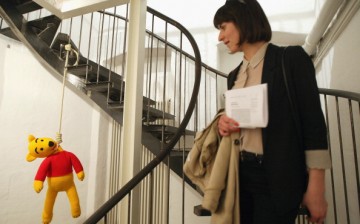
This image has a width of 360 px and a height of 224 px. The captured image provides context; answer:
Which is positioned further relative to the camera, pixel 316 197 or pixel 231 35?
pixel 231 35

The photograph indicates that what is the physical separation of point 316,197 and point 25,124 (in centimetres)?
297

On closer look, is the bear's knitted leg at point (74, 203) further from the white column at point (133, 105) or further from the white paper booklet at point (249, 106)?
the white paper booklet at point (249, 106)

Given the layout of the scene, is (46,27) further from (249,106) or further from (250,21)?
(249,106)

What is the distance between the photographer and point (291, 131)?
29.3 inches

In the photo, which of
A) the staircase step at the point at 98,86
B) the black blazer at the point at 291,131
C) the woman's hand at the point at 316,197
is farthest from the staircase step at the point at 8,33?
the woman's hand at the point at 316,197

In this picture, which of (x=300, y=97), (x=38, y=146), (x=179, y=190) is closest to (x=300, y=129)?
(x=300, y=97)

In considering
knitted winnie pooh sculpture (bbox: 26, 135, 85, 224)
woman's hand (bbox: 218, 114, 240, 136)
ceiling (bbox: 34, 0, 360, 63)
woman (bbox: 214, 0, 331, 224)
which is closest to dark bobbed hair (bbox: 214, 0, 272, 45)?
woman (bbox: 214, 0, 331, 224)

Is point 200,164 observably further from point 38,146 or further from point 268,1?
point 268,1

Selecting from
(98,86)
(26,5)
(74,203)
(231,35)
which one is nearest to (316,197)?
(231,35)

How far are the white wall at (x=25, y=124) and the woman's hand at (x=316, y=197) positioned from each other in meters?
2.90

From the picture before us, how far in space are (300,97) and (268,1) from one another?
3026 mm

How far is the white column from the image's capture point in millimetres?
1228

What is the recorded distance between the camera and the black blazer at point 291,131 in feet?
2.34

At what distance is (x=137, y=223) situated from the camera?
3.87ft
